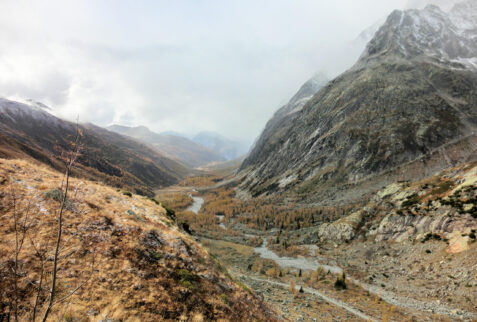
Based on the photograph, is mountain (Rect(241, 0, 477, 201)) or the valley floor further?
mountain (Rect(241, 0, 477, 201))

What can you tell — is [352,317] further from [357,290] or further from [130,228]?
[130,228]

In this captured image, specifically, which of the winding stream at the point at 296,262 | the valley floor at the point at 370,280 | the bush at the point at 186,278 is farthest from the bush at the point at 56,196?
the winding stream at the point at 296,262

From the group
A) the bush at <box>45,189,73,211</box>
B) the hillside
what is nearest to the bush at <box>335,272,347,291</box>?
the hillside

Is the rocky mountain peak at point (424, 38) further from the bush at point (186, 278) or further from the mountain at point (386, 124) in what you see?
the bush at point (186, 278)

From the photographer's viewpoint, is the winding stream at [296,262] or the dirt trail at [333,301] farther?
the winding stream at [296,262]

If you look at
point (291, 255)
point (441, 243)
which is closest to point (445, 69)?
point (441, 243)

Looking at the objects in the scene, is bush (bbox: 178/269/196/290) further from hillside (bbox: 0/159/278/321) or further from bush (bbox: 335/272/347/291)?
bush (bbox: 335/272/347/291)
